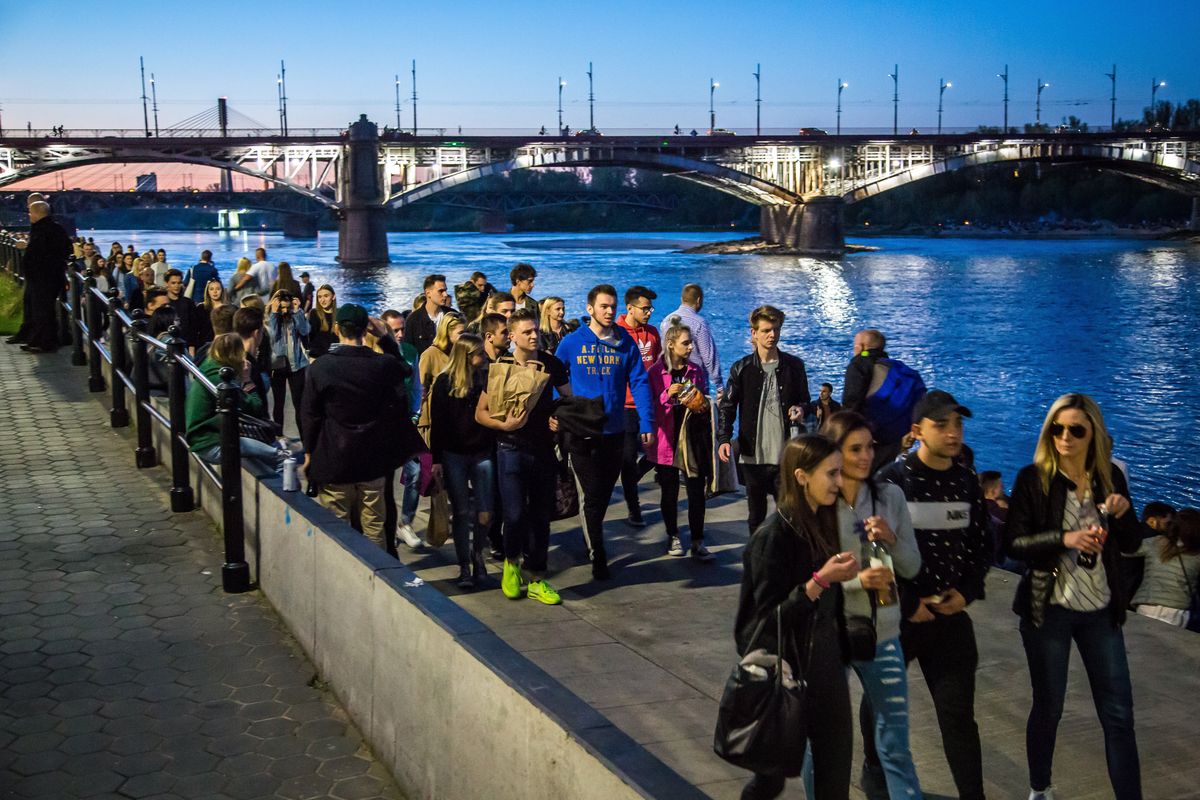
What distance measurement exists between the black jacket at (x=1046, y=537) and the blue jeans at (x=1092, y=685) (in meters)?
0.06

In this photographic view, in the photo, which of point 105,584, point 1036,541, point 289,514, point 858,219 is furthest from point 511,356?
point 858,219

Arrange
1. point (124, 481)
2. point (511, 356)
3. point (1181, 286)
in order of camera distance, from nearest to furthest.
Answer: point (511, 356), point (124, 481), point (1181, 286)

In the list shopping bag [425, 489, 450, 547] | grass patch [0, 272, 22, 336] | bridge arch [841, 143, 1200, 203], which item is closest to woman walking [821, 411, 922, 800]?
shopping bag [425, 489, 450, 547]

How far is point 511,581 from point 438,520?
1.79 feet

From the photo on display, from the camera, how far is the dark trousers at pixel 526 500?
694 centimetres

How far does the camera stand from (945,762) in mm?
4969

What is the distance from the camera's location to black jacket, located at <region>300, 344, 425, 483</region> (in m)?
6.45

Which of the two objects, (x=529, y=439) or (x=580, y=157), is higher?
(x=580, y=157)

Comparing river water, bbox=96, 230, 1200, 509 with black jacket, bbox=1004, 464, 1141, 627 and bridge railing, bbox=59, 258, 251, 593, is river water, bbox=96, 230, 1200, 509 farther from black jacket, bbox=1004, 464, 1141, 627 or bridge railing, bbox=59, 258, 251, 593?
black jacket, bbox=1004, 464, 1141, 627

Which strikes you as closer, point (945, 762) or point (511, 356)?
point (945, 762)

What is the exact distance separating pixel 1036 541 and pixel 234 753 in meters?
2.77

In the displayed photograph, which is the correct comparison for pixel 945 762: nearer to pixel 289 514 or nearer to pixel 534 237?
pixel 289 514

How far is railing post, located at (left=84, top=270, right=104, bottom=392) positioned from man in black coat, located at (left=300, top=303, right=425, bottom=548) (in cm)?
544

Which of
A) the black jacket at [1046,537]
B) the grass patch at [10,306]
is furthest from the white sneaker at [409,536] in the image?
the grass patch at [10,306]
